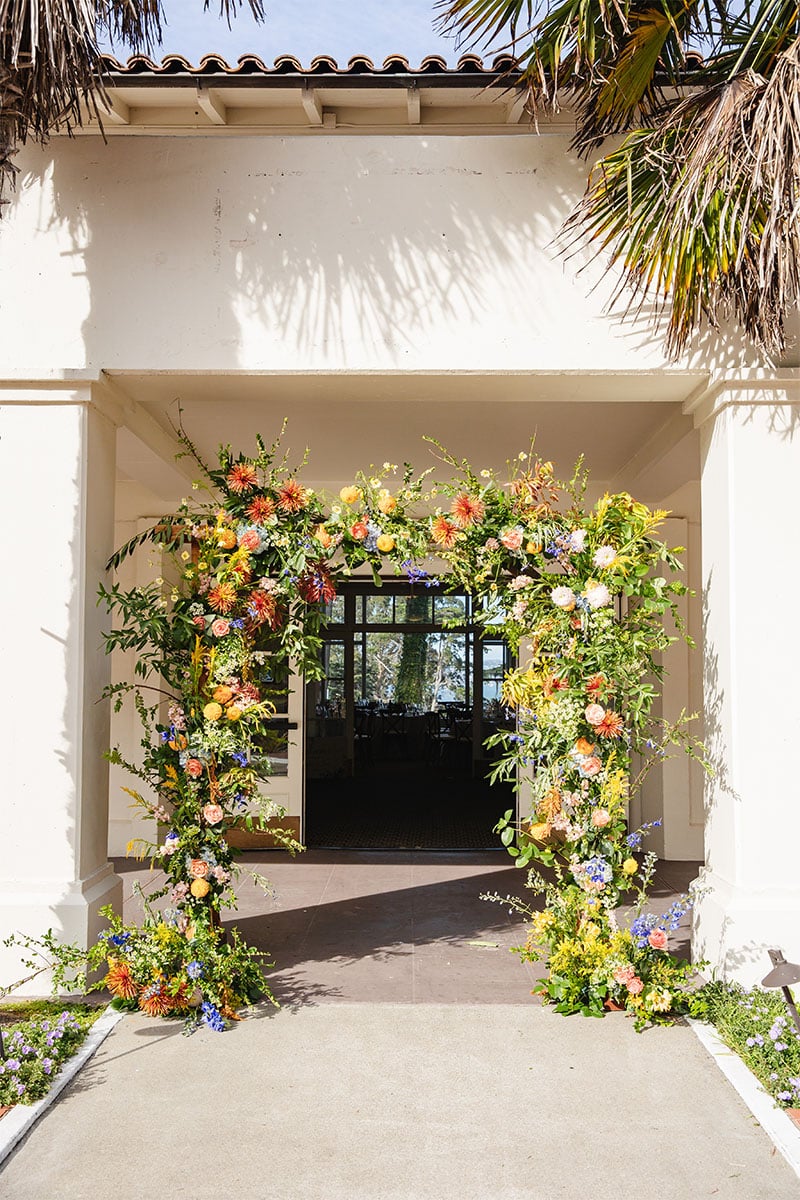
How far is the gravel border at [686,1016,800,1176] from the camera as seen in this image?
293 centimetres

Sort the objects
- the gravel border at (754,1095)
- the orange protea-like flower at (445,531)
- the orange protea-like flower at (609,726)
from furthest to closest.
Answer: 1. the orange protea-like flower at (445,531)
2. the orange protea-like flower at (609,726)
3. the gravel border at (754,1095)

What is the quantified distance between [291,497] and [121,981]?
223 centimetres

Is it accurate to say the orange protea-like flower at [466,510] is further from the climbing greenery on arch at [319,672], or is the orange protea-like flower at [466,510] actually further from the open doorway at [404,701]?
the open doorway at [404,701]

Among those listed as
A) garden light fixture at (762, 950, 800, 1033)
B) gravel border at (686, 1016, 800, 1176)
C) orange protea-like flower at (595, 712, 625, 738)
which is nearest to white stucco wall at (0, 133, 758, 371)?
orange protea-like flower at (595, 712, 625, 738)

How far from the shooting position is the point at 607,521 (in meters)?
4.29

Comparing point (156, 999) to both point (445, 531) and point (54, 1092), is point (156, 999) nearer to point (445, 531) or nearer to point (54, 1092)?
point (54, 1092)

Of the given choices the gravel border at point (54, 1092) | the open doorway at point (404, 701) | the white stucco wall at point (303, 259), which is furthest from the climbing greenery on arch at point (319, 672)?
the open doorway at point (404, 701)

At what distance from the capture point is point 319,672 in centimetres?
431

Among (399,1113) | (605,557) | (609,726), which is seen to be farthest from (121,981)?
(605,557)

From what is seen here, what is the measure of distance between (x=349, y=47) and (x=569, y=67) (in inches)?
41.6

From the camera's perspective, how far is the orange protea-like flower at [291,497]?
4.29 metres

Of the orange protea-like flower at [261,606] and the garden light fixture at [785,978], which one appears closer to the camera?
the garden light fixture at [785,978]

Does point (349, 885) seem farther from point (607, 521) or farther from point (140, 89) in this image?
point (140, 89)

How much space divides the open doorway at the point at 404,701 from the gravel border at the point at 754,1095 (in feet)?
25.3
